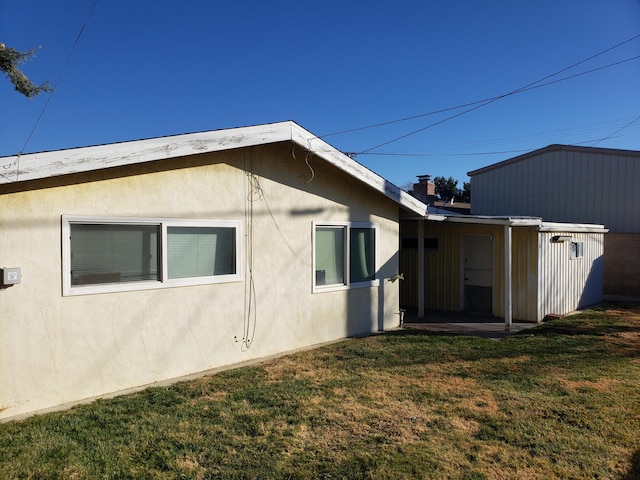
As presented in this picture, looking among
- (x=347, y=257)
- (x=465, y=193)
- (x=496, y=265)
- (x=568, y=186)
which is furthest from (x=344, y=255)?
(x=465, y=193)

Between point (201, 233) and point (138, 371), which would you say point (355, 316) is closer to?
point (201, 233)

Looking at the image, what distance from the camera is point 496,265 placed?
11148mm

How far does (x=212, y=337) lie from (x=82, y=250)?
2243 millimetres

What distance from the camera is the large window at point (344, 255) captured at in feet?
27.3

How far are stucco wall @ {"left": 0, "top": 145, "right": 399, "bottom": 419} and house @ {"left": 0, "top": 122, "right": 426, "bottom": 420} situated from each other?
2 centimetres

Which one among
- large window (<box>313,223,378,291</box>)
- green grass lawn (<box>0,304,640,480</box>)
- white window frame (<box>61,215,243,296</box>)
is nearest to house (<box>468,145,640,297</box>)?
green grass lawn (<box>0,304,640,480</box>)

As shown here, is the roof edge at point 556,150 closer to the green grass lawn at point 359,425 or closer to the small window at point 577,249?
the small window at point 577,249

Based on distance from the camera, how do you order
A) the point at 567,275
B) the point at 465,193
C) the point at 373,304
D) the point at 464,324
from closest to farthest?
the point at 373,304, the point at 464,324, the point at 567,275, the point at 465,193

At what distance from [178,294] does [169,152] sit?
1965 mm

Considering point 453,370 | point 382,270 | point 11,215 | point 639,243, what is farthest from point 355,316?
point 639,243

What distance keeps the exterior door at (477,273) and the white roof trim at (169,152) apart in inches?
160

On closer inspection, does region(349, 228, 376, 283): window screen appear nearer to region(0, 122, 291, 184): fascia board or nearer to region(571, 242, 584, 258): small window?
region(0, 122, 291, 184): fascia board

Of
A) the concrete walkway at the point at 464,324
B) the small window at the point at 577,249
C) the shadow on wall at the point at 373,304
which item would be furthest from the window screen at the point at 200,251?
the small window at the point at 577,249

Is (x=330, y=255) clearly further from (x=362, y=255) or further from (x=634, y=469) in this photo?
(x=634, y=469)
